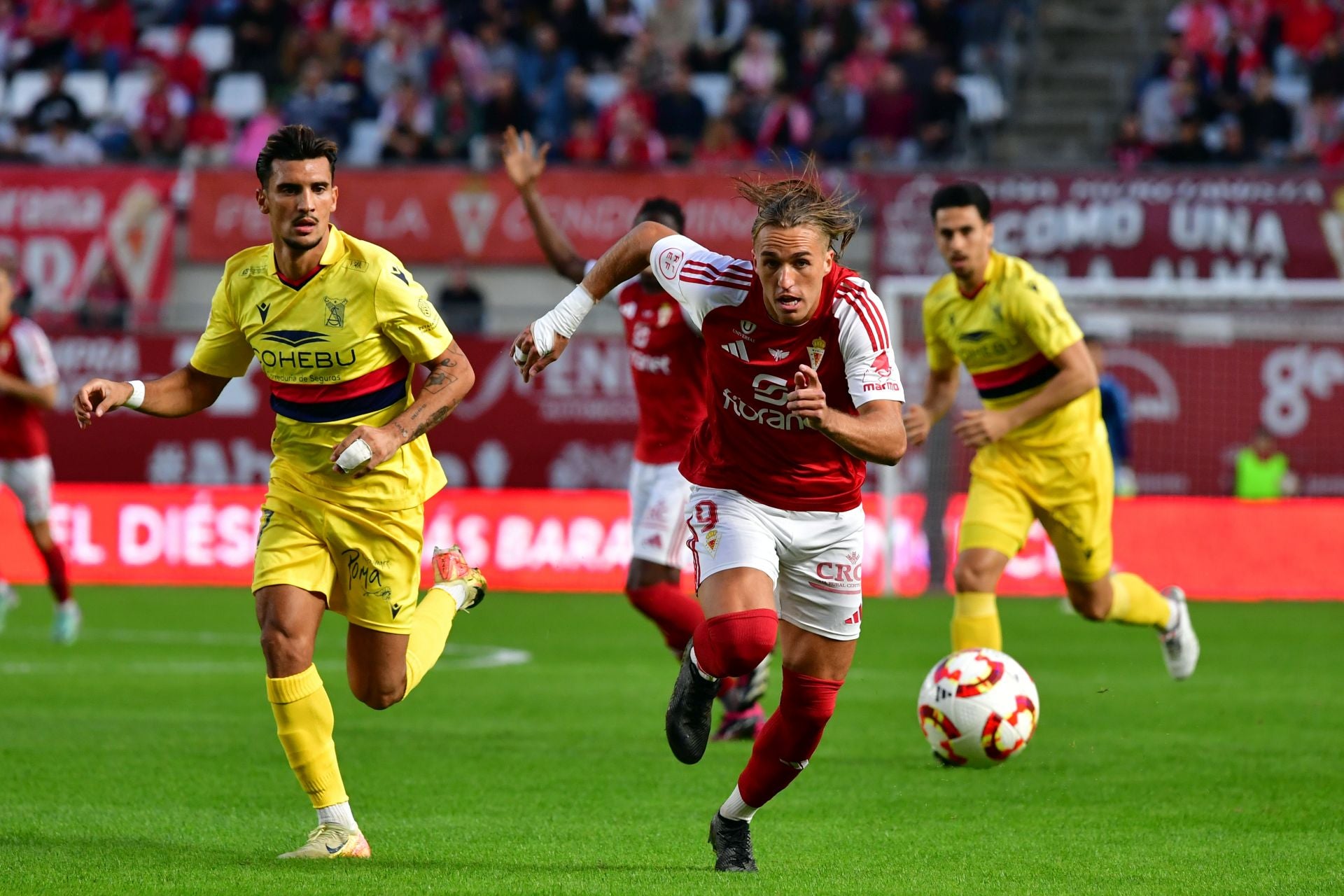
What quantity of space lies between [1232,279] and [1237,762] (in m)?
12.8

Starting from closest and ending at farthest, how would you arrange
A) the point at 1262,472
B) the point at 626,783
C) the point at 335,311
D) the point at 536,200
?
1. the point at 335,311
2. the point at 626,783
3. the point at 536,200
4. the point at 1262,472

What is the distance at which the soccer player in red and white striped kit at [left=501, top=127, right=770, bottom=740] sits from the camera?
9.67 meters

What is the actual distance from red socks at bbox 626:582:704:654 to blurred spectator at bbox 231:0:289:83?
1688 centimetres

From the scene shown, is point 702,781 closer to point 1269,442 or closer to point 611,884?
point 611,884

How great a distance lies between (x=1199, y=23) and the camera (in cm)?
2408

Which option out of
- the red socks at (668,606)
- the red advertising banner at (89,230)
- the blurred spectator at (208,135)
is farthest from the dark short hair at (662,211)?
the blurred spectator at (208,135)

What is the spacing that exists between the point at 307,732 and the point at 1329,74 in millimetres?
19016

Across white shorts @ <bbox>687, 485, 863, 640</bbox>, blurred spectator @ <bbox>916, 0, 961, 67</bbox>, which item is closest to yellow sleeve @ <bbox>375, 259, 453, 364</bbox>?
white shorts @ <bbox>687, 485, 863, 640</bbox>

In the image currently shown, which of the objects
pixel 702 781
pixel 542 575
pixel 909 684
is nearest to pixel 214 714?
pixel 702 781

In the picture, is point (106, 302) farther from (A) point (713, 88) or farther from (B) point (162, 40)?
(A) point (713, 88)

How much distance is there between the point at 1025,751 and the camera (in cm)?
943

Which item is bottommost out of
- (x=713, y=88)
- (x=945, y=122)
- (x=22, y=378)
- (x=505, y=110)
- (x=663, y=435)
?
(x=22, y=378)

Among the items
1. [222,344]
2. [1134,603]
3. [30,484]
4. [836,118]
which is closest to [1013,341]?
[1134,603]

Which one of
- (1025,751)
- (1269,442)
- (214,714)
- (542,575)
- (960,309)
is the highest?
(960,309)
